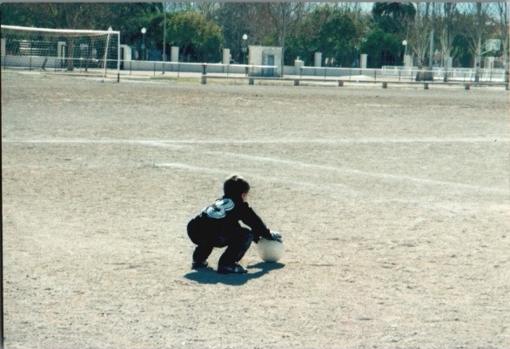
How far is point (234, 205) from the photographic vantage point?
670 cm

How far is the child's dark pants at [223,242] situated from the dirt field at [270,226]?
175mm

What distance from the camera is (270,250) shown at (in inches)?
278

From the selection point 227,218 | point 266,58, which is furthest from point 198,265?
point 266,58

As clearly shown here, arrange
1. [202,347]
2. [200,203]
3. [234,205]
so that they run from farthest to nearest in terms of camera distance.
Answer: [200,203] < [234,205] < [202,347]

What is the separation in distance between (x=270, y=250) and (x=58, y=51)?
143 ft

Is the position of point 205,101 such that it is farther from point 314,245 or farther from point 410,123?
point 314,245

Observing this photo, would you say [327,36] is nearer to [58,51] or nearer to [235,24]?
[235,24]

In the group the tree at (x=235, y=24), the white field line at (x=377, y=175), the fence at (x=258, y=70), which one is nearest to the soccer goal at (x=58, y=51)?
the fence at (x=258, y=70)

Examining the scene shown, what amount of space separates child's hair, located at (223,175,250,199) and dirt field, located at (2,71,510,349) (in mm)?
567

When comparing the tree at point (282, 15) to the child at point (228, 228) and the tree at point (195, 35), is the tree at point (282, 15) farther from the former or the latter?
the child at point (228, 228)

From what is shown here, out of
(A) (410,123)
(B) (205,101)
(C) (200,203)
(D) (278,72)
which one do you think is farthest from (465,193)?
(D) (278,72)

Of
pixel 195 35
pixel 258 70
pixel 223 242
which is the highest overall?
pixel 195 35

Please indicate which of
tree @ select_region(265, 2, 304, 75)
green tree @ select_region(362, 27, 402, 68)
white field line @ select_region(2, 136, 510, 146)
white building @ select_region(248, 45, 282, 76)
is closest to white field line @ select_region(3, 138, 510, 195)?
white field line @ select_region(2, 136, 510, 146)

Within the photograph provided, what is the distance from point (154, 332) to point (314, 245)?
115 inches
